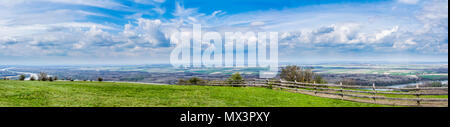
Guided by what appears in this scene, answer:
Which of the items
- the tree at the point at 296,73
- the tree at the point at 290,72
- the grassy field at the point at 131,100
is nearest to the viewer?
the grassy field at the point at 131,100

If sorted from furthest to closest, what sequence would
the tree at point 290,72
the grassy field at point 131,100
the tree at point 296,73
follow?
the tree at point 296,73
the tree at point 290,72
the grassy field at point 131,100

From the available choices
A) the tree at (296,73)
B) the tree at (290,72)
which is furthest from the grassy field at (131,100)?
the tree at (296,73)

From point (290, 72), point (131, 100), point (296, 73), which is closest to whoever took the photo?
point (131, 100)

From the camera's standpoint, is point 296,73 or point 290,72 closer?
point 296,73

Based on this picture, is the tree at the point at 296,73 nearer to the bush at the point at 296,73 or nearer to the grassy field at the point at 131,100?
the bush at the point at 296,73

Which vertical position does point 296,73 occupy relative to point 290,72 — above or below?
below

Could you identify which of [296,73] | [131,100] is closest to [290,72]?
[296,73]

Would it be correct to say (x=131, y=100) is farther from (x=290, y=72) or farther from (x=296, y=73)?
(x=290, y=72)

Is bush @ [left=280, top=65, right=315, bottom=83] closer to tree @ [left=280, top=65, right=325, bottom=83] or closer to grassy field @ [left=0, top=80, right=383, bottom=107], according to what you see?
tree @ [left=280, top=65, right=325, bottom=83]
